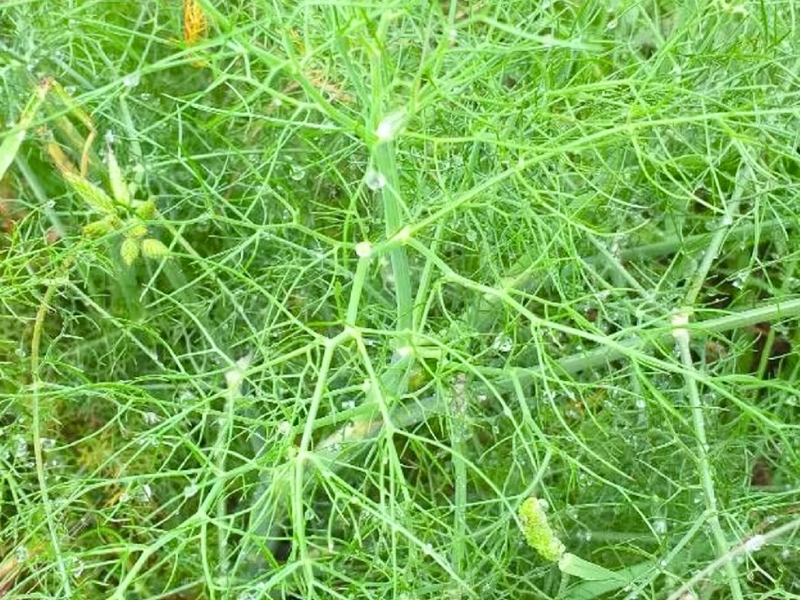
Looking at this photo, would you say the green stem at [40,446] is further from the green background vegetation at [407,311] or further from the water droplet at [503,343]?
the water droplet at [503,343]

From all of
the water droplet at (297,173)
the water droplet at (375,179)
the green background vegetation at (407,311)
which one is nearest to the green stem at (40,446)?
the green background vegetation at (407,311)

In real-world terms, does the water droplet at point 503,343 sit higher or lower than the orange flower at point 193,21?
lower

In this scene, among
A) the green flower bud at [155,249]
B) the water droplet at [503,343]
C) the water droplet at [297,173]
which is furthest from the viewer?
the water droplet at [297,173]

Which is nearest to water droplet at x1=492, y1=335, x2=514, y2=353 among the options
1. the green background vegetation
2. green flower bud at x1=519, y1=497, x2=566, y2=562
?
the green background vegetation

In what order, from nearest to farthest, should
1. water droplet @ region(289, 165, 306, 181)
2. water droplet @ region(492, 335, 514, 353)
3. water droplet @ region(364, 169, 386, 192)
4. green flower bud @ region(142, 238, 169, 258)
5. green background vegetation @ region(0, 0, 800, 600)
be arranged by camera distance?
water droplet @ region(364, 169, 386, 192)
green background vegetation @ region(0, 0, 800, 600)
water droplet @ region(492, 335, 514, 353)
green flower bud @ region(142, 238, 169, 258)
water droplet @ region(289, 165, 306, 181)

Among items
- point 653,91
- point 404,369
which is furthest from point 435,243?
point 653,91

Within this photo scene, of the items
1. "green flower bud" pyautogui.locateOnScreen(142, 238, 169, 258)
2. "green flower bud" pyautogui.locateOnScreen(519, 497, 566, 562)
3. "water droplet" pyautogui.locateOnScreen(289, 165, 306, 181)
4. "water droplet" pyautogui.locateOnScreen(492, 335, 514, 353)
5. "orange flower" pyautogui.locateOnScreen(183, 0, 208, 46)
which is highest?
"orange flower" pyautogui.locateOnScreen(183, 0, 208, 46)

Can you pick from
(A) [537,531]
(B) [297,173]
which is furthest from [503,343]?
(B) [297,173]

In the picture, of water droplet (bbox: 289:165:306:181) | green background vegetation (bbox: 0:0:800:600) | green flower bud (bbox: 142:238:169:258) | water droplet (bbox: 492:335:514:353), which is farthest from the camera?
water droplet (bbox: 289:165:306:181)

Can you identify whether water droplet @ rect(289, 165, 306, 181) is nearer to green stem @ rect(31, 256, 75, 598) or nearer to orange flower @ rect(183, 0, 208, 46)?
orange flower @ rect(183, 0, 208, 46)

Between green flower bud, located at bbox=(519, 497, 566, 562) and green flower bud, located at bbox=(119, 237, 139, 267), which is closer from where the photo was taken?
green flower bud, located at bbox=(519, 497, 566, 562)

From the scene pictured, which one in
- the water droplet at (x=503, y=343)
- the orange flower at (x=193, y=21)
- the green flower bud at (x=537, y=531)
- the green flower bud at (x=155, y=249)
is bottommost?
the green flower bud at (x=537, y=531)

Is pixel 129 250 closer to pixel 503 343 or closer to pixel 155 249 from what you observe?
pixel 155 249
